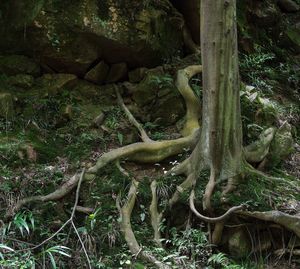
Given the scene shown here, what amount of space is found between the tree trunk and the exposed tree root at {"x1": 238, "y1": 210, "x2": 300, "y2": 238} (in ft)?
1.94

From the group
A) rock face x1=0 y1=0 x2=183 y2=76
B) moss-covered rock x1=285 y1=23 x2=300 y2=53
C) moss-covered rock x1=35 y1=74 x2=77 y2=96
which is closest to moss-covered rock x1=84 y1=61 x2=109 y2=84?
rock face x1=0 y1=0 x2=183 y2=76

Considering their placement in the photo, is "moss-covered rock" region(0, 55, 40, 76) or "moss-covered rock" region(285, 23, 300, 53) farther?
"moss-covered rock" region(285, 23, 300, 53)

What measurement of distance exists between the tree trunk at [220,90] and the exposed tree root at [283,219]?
593 mm

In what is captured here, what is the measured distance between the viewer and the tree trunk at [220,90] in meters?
5.11

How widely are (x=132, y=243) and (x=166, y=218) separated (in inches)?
26.6

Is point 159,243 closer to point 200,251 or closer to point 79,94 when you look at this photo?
point 200,251

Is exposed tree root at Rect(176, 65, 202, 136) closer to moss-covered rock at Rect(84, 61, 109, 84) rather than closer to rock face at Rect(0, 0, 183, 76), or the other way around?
rock face at Rect(0, 0, 183, 76)

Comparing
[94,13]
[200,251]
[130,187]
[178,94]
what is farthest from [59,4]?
[200,251]

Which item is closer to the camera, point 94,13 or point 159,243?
point 159,243

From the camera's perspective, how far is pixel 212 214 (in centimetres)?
503

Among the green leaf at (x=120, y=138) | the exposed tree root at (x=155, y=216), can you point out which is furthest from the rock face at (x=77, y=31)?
the exposed tree root at (x=155, y=216)

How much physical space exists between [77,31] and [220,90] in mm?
2647

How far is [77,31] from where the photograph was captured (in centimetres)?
676

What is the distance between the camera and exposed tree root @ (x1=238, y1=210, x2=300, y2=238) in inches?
185
